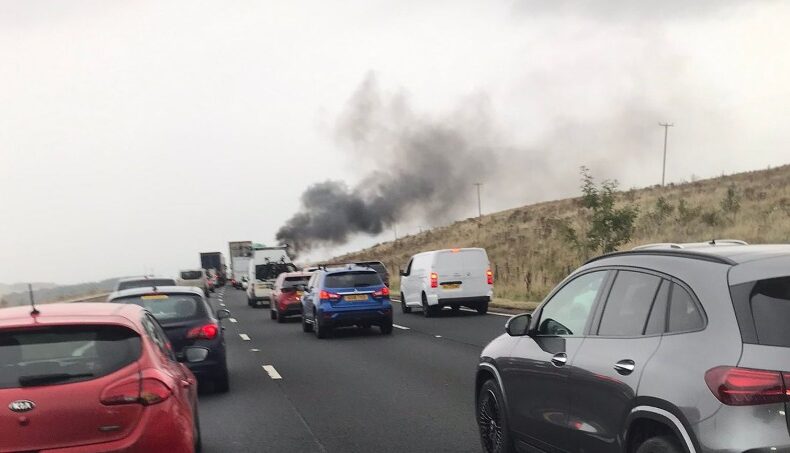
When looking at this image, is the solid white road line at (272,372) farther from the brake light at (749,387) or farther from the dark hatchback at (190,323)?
the brake light at (749,387)

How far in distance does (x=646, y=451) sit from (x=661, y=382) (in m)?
0.39

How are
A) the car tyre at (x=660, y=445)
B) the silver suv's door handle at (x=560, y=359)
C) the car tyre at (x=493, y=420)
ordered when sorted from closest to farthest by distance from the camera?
the car tyre at (x=660, y=445)
the silver suv's door handle at (x=560, y=359)
the car tyre at (x=493, y=420)

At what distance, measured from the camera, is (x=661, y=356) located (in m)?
4.68

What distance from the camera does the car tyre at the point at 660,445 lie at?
450cm

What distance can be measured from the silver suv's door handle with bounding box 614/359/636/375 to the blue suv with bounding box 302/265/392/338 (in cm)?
1586

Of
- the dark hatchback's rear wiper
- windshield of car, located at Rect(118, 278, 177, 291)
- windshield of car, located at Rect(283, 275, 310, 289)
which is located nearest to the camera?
the dark hatchback's rear wiper

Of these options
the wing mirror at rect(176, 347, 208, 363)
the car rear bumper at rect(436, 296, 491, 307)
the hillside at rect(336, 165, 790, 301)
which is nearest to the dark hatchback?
the wing mirror at rect(176, 347, 208, 363)

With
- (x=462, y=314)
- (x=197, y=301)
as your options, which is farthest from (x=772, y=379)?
(x=462, y=314)

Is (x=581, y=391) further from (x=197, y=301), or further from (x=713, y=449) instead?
(x=197, y=301)

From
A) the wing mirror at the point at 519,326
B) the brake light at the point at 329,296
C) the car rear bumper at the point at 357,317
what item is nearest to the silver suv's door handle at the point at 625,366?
the wing mirror at the point at 519,326

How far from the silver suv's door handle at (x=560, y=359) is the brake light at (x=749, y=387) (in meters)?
1.56

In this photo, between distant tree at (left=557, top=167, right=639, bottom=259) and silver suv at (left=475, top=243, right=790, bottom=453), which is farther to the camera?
distant tree at (left=557, top=167, right=639, bottom=259)

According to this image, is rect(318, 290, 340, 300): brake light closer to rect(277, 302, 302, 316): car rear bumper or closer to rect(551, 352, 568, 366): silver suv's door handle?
rect(277, 302, 302, 316): car rear bumper

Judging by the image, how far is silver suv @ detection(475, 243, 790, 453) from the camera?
4148 mm
